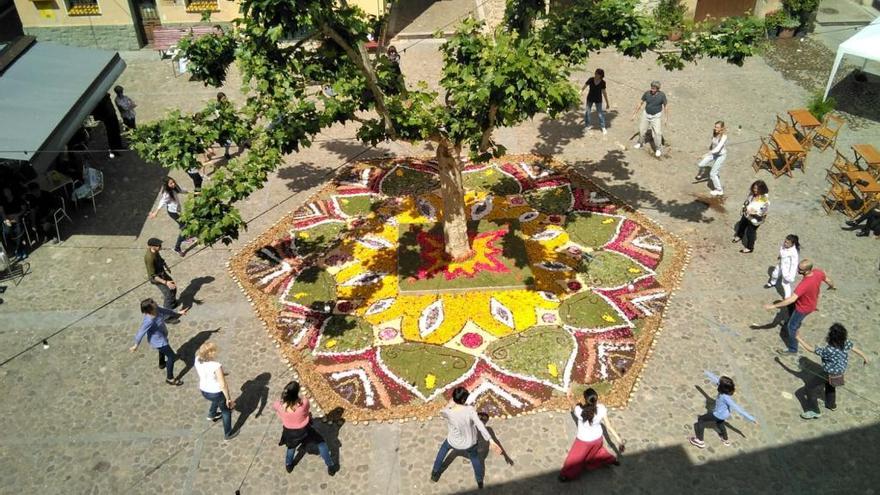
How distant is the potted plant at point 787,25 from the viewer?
23219 mm

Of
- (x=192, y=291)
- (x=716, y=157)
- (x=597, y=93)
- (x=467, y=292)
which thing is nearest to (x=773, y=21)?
(x=597, y=93)

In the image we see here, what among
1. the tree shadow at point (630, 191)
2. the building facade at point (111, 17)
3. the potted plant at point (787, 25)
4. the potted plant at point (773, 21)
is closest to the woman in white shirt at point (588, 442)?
the tree shadow at point (630, 191)

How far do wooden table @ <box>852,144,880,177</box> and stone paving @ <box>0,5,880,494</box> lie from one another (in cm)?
99

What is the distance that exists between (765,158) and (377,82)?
11559 millimetres

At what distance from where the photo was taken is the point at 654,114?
16.6 meters

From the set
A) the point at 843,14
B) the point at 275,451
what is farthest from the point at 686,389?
the point at 843,14

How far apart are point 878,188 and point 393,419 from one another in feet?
39.6

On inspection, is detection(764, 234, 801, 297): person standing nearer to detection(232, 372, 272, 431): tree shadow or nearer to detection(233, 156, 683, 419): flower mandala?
detection(233, 156, 683, 419): flower mandala

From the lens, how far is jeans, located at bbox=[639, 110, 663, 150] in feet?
54.8

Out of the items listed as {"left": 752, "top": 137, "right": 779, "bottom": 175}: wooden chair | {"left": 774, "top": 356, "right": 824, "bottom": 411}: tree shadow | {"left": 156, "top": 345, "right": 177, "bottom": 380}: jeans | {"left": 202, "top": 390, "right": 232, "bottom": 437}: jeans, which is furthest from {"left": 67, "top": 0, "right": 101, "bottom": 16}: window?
{"left": 774, "top": 356, "right": 824, "bottom": 411}: tree shadow

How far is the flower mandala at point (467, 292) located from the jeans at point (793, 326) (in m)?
2.29

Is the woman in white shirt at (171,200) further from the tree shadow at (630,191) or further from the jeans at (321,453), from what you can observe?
the tree shadow at (630,191)

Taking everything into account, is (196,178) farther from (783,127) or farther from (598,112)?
(783,127)

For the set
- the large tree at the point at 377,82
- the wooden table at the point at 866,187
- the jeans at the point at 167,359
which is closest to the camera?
the large tree at the point at 377,82
